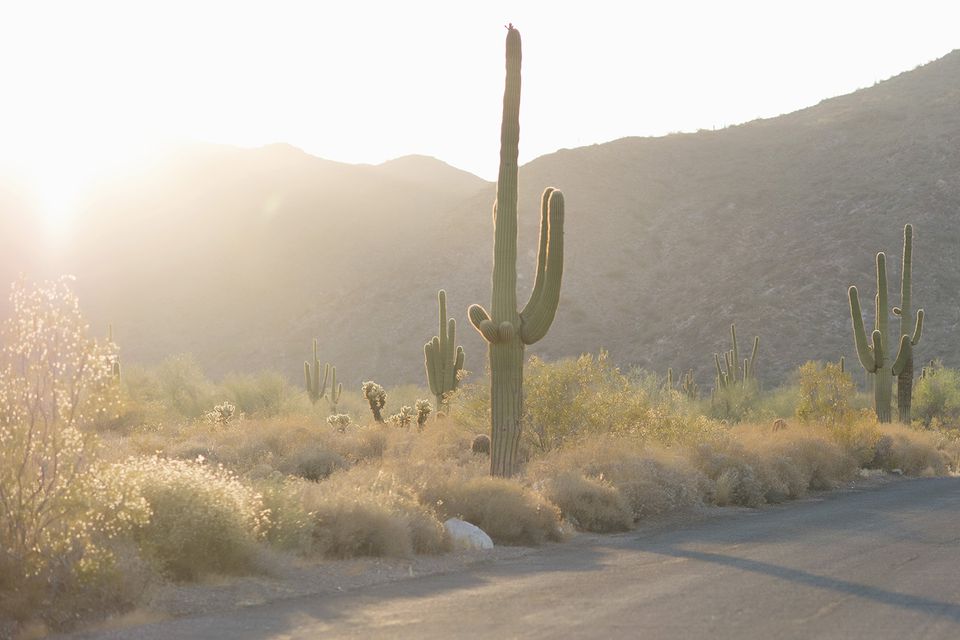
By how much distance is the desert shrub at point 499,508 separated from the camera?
1587cm

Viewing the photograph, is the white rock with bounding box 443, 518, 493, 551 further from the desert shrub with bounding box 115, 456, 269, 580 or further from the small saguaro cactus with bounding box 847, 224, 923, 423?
the small saguaro cactus with bounding box 847, 224, 923, 423

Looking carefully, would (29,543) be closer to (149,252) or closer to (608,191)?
(608,191)

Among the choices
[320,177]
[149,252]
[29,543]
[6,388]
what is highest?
[320,177]

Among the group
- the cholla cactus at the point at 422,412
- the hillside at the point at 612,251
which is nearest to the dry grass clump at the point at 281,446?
the cholla cactus at the point at 422,412

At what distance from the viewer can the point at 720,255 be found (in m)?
74.3

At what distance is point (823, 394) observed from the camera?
33562mm

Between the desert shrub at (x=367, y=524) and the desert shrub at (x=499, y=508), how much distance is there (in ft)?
3.73

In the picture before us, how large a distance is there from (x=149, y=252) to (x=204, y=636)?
95.1 m

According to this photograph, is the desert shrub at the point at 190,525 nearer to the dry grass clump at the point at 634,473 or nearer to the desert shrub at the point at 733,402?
the dry grass clump at the point at 634,473

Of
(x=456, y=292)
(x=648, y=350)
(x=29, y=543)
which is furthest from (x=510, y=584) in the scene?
(x=456, y=292)

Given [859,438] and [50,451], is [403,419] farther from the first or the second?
[50,451]

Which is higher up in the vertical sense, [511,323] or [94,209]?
[94,209]

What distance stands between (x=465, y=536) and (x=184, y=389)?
40480 millimetres

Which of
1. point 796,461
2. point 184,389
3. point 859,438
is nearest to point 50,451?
point 796,461
